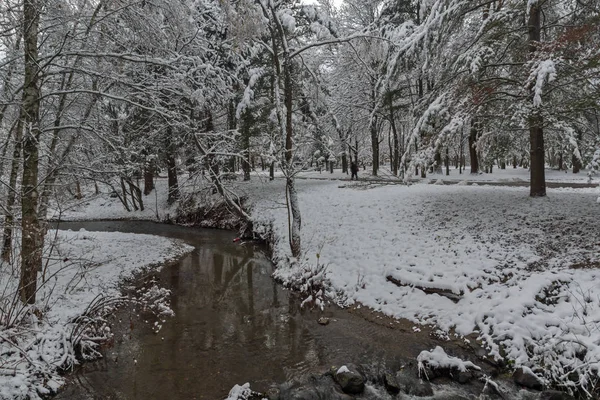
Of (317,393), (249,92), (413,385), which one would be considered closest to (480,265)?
(413,385)

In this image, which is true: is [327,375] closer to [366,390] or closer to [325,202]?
[366,390]

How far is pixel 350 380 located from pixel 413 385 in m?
0.94

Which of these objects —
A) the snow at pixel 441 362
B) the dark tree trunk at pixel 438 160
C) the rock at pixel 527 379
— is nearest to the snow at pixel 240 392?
the snow at pixel 441 362

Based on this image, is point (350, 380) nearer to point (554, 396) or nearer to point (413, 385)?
point (413, 385)

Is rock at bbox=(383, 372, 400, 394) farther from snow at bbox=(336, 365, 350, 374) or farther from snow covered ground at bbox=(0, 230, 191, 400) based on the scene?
snow covered ground at bbox=(0, 230, 191, 400)

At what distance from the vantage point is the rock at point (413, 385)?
4.85 metres

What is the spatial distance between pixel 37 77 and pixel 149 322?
16.4ft

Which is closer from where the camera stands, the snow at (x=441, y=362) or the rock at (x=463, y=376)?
the rock at (x=463, y=376)

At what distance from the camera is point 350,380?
4926 mm

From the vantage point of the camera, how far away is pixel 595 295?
5.54m

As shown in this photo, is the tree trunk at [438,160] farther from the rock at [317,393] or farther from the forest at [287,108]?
the rock at [317,393]

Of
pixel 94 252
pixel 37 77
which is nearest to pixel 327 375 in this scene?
pixel 37 77

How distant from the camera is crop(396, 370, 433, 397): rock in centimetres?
485

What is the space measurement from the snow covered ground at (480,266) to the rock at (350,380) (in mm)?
2236
